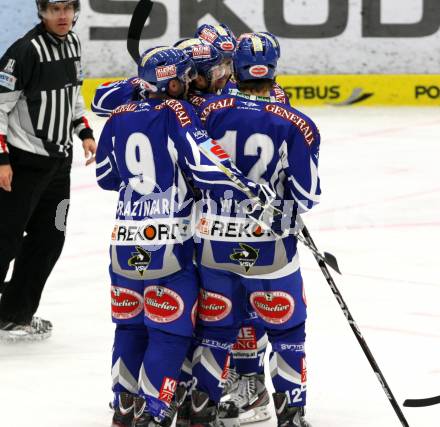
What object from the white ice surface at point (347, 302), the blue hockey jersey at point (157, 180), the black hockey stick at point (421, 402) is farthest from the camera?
the white ice surface at point (347, 302)

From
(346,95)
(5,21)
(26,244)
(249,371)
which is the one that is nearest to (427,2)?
(346,95)

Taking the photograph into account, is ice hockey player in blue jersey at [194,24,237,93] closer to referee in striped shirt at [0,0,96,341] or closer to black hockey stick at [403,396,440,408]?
referee in striped shirt at [0,0,96,341]

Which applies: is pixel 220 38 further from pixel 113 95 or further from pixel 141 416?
pixel 141 416

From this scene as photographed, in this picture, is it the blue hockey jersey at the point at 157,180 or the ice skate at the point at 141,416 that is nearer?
the blue hockey jersey at the point at 157,180

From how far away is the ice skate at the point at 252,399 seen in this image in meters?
4.40

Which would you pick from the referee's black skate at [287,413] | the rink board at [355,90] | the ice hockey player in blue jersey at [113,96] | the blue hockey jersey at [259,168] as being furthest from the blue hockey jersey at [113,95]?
the rink board at [355,90]

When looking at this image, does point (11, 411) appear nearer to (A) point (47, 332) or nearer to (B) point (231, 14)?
(A) point (47, 332)

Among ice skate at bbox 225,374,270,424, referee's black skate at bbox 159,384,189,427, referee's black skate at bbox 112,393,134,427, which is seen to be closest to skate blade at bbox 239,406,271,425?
ice skate at bbox 225,374,270,424

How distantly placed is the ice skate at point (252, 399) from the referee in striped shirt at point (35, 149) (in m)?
1.31

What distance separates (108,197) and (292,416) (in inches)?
166

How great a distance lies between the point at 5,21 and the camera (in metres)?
11.0

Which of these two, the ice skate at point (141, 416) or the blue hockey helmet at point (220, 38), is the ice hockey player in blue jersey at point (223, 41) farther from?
the ice skate at point (141, 416)

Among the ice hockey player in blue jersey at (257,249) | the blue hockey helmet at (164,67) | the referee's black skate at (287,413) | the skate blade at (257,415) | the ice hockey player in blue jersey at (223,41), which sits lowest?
the skate blade at (257,415)

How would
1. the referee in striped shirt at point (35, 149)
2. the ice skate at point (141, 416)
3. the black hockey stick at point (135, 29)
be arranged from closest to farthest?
the ice skate at point (141, 416)
the black hockey stick at point (135, 29)
the referee in striped shirt at point (35, 149)
